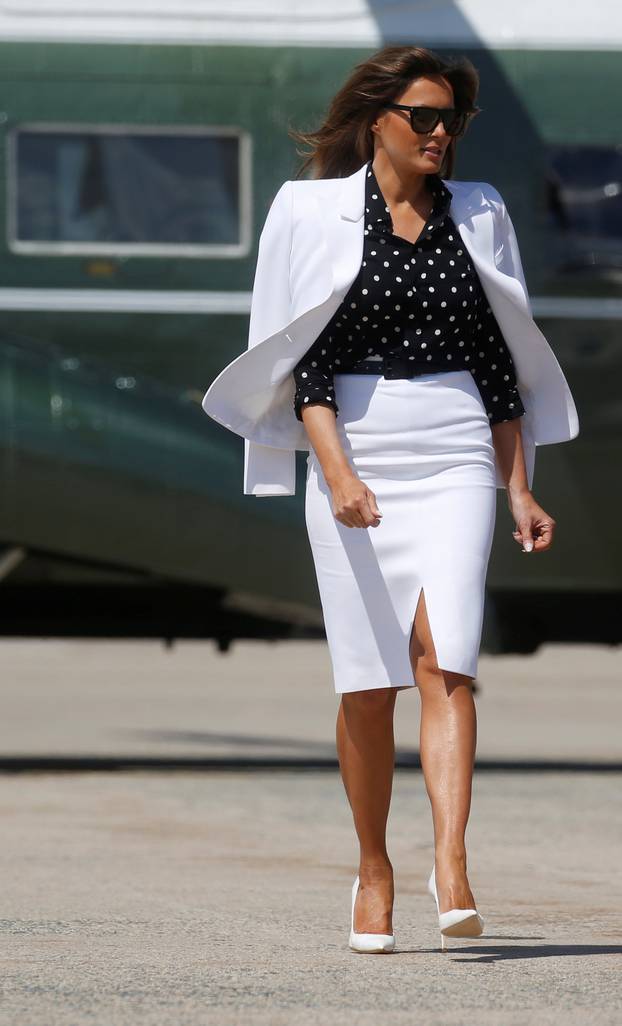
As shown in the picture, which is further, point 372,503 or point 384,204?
point 384,204

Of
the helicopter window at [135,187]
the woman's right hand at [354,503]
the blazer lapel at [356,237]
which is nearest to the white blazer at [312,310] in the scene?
the blazer lapel at [356,237]

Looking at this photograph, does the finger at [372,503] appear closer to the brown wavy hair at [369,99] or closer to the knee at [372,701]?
the knee at [372,701]

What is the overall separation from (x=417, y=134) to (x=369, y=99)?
0.53ft

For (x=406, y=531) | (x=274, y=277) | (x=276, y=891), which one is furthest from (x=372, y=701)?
(x=276, y=891)

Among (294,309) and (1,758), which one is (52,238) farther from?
(294,309)

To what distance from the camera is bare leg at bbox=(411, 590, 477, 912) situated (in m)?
4.14

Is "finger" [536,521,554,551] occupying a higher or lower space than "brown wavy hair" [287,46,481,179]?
lower

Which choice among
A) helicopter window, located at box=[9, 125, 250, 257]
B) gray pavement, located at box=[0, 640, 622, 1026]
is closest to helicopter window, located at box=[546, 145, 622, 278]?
helicopter window, located at box=[9, 125, 250, 257]

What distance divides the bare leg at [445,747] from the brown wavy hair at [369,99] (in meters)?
1.03

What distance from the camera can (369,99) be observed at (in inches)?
176

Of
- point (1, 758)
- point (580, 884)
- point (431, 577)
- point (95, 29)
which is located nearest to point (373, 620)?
point (431, 577)

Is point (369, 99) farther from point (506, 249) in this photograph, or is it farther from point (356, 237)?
point (506, 249)

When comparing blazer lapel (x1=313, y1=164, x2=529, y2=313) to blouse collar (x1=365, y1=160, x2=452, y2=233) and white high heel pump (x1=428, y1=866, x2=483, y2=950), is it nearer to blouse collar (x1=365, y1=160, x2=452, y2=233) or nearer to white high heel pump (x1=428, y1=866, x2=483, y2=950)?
blouse collar (x1=365, y1=160, x2=452, y2=233)

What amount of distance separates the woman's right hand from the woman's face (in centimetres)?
70
